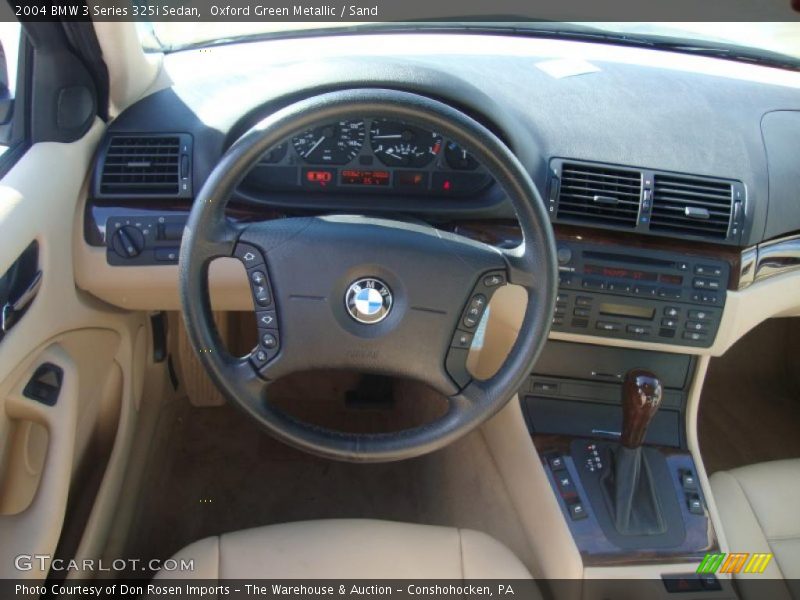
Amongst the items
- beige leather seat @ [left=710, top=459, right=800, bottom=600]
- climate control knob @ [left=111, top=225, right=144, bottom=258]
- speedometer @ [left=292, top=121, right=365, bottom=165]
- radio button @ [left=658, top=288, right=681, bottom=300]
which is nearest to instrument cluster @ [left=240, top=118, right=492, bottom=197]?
speedometer @ [left=292, top=121, right=365, bottom=165]

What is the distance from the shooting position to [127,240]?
5.41 feet

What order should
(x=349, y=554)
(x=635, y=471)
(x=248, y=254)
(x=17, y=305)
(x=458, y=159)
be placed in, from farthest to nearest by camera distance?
(x=635, y=471), (x=458, y=159), (x=349, y=554), (x=17, y=305), (x=248, y=254)

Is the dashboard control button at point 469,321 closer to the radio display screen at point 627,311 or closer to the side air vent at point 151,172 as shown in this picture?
the radio display screen at point 627,311

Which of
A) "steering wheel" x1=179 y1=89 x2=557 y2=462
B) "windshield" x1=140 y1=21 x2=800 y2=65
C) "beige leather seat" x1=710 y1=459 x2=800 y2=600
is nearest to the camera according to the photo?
"steering wheel" x1=179 y1=89 x2=557 y2=462

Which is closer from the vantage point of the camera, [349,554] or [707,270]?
[349,554]

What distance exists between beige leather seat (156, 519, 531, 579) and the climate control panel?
21.6 inches

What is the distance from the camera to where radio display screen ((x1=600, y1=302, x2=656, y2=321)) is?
1734mm

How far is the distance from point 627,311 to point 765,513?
585 millimetres

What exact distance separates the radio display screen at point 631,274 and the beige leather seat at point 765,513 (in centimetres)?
55

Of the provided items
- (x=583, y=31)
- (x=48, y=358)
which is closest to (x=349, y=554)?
(x=48, y=358)

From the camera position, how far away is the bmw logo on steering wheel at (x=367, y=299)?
4.30ft

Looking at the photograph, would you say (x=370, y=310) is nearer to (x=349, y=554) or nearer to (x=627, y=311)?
(x=349, y=554)

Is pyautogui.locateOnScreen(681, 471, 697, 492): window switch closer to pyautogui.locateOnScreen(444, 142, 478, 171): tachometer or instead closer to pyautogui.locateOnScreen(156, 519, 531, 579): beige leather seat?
pyautogui.locateOnScreen(156, 519, 531, 579): beige leather seat

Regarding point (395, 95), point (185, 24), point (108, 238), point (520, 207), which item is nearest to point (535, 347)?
point (520, 207)
